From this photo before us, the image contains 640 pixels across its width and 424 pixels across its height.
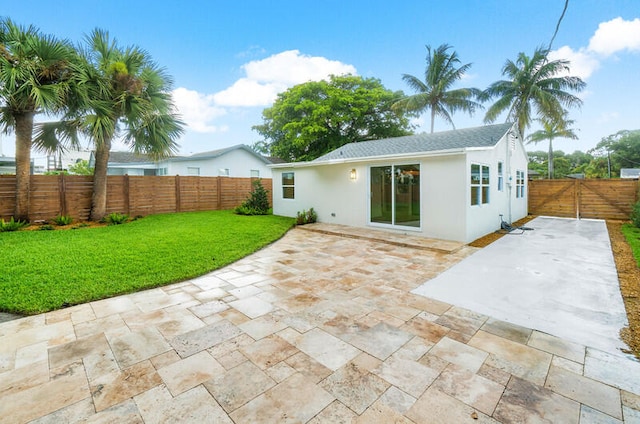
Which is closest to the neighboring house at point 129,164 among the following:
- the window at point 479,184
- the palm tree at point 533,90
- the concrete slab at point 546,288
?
the window at point 479,184

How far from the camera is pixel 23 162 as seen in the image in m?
8.36

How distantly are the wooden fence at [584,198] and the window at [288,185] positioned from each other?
1047 cm

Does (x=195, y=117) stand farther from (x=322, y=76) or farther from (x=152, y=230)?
(x=152, y=230)

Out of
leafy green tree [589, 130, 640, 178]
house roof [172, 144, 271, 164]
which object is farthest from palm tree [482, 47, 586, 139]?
leafy green tree [589, 130, 640, 178]

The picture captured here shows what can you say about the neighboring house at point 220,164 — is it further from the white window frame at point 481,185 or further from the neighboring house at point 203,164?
the white window frame at point 481,185

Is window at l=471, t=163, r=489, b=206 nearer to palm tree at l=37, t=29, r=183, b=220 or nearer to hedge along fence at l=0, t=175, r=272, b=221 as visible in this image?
palm tree at l=37, t=29, r=183, b=220

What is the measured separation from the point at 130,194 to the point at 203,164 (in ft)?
24.7

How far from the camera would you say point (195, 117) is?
2300 centimetres

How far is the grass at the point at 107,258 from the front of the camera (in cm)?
388

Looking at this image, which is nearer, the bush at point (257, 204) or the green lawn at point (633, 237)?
the green lawn at point (633, 237)

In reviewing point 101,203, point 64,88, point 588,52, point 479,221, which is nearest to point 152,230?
point 101,203

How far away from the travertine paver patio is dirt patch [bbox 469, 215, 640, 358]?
0.65 metres

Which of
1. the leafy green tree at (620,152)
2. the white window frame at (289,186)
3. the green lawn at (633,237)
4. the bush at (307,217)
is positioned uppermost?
the leafy green tree at (620,152)

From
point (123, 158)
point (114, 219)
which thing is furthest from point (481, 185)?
point (123, 158)
